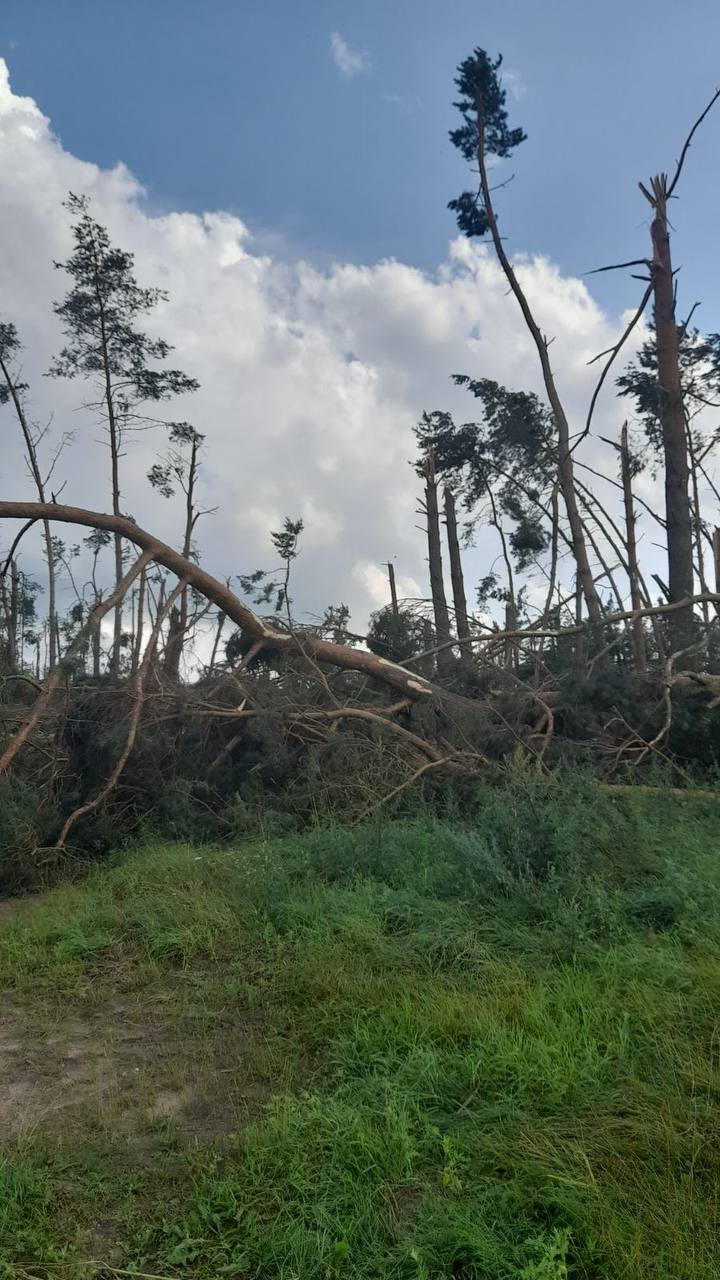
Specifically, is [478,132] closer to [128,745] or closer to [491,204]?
[491,204]

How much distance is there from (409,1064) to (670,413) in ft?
37.8

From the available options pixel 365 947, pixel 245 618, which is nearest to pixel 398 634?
pixel 245 618

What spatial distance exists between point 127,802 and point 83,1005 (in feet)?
13.8

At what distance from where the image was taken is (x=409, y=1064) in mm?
3258

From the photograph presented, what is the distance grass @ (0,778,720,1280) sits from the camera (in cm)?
236

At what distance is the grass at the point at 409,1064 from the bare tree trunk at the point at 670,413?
6991mm

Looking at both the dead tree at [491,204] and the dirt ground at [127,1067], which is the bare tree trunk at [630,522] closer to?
the dead tree at [491,204]

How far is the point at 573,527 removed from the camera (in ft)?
46.4

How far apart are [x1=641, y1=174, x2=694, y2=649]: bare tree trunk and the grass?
22.9ft

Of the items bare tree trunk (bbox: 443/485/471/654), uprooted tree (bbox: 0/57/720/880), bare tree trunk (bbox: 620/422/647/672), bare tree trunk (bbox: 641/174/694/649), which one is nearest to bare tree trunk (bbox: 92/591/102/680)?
uprooted tree (bbox: 0/57/720/880)

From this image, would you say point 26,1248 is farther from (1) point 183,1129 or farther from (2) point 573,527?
(2) point 573,527

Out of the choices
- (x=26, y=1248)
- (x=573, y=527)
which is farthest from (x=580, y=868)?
(x=573, y=527)

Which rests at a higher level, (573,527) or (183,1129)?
(573,527)

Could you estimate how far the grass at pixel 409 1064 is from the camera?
7.75 ft
